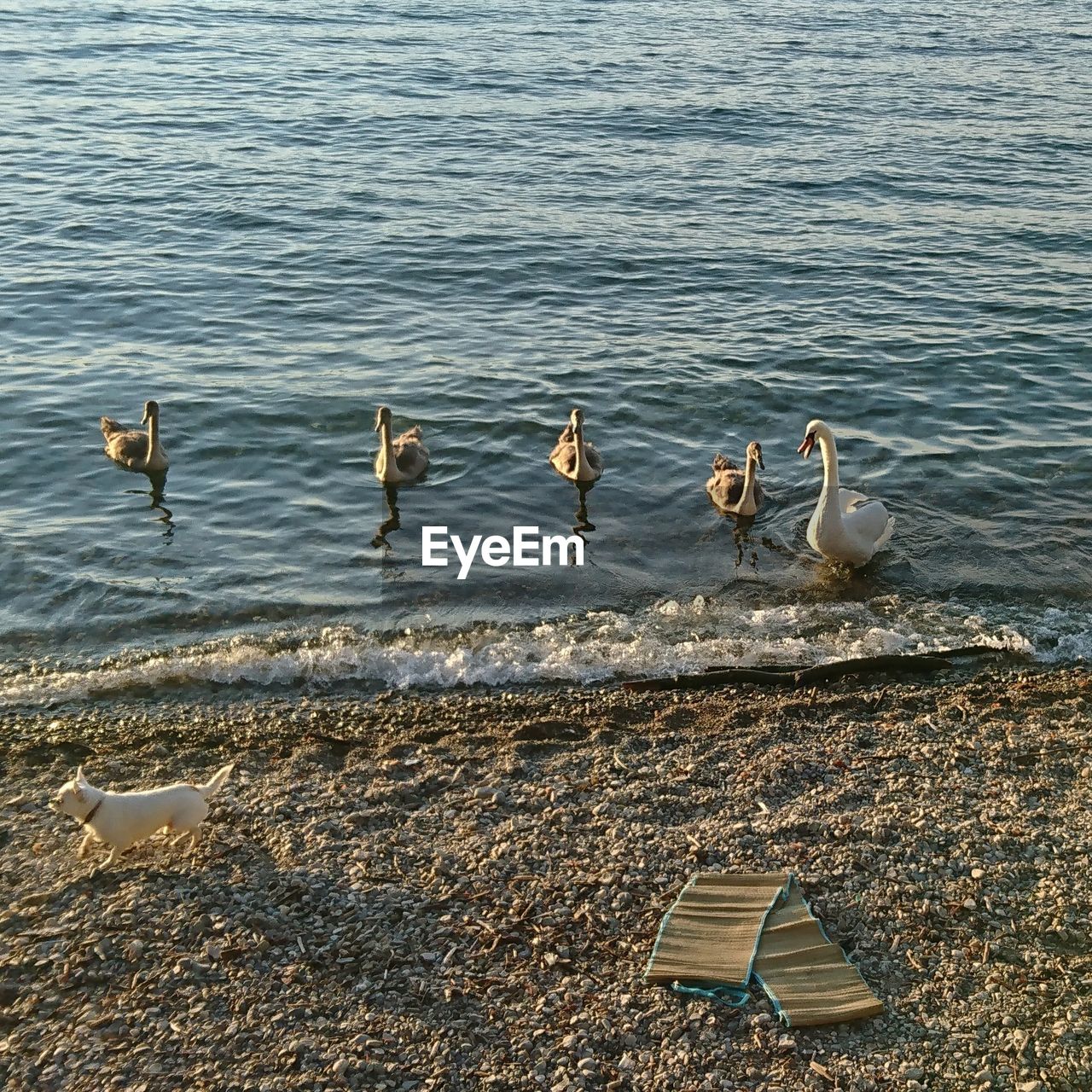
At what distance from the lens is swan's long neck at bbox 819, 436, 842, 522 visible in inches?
517

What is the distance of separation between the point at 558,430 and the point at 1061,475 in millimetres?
5905

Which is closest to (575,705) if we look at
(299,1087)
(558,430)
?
(299,1087)

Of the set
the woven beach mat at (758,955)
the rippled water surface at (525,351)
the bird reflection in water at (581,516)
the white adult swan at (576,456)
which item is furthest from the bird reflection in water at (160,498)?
the woven beach mat at (758,955)

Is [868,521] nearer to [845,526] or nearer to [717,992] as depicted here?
[845,526]

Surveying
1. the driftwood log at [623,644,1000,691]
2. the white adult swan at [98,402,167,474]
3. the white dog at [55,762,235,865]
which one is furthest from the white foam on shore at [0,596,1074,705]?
Result: the white adult swan at [98,402,167,474]

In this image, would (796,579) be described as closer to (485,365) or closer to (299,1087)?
(485,365)

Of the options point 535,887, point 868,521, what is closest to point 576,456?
point 868,521

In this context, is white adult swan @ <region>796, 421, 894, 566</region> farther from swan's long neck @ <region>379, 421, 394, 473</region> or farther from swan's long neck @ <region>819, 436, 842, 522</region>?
swan's long neck @ <region>379, 421, 394, 473</region>

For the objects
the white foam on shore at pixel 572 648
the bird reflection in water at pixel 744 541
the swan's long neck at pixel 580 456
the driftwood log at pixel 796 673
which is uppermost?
the swan's long neck at pixel 580 456

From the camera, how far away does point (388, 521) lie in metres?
14.5

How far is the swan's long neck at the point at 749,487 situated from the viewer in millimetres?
14234

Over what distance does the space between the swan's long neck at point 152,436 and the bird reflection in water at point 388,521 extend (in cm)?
268

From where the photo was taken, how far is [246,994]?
7312 mm

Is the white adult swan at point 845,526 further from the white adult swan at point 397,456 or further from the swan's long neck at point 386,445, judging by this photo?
the swan's long neck at point 386,445
